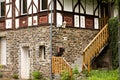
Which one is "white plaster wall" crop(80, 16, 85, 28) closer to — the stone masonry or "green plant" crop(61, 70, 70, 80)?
the stone masonry

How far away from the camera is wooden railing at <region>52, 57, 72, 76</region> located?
70.0 ft

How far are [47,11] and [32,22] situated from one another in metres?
1.76

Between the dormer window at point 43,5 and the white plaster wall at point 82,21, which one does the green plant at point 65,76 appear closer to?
the white plaster wall at point 82,21

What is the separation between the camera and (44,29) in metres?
23.4

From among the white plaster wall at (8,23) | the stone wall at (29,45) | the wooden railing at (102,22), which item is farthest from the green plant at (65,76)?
the white plaster wall at (8,23)

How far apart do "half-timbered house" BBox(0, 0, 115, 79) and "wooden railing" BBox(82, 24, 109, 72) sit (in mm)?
142

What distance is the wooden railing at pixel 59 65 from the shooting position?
70.0ft

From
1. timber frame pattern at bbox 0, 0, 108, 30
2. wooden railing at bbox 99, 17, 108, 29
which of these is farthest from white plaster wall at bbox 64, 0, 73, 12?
wooden railing at bbox 99, 17, 108, 29

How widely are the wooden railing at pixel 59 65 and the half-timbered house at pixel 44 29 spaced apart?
689mm

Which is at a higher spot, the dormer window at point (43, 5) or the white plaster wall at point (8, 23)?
the dormer window at point (43, 5)

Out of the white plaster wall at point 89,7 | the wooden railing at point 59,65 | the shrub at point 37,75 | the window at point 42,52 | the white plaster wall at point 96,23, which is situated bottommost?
the shrub at point 37,75

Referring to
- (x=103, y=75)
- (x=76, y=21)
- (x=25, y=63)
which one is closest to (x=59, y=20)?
(x=76, y=21)

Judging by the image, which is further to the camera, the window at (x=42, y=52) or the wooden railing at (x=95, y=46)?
the window at (x=42, y=52)

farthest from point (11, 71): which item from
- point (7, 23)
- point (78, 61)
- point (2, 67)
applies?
point (78, 61)
